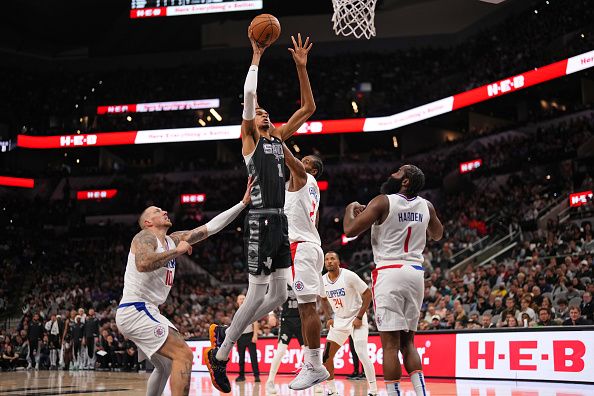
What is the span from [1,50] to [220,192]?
52.3ft

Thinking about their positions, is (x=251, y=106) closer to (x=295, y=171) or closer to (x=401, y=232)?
(x=295, y=171)

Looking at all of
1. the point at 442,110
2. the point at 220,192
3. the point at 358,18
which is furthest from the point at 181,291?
the point at 358,18

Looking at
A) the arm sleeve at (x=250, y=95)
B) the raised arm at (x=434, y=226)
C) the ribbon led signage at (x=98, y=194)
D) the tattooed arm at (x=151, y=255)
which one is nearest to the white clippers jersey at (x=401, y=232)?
the raised arm at (x=434, y=226)

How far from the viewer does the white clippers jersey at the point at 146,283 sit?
21.3ft

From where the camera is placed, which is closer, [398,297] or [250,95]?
[250,95]

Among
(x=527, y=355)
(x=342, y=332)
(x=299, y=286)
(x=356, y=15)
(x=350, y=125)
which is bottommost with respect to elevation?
(x=527, y=355)

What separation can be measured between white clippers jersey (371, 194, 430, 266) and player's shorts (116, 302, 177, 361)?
7.05ft

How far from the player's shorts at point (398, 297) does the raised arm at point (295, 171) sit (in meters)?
1.52

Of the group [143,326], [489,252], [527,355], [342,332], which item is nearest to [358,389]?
[342,332]

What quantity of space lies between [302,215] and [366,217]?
5.11ft

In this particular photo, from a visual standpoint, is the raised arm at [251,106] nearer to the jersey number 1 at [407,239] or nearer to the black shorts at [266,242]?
the black shorts at [266,242]

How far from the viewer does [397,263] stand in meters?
6.51

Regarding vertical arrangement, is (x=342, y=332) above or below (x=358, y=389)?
above

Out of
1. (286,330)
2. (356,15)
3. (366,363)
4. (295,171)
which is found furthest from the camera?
(356,15)
